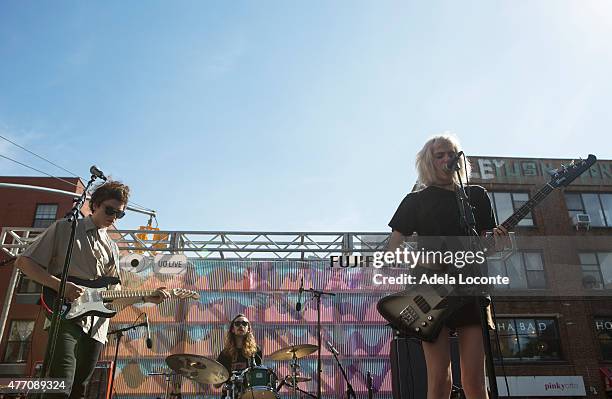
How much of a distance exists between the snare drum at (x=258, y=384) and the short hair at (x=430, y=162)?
3.54 meters

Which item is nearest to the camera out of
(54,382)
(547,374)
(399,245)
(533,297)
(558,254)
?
(54,382)

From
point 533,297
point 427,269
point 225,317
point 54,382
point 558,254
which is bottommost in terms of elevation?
point 54,382

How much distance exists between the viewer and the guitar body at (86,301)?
8.57ft

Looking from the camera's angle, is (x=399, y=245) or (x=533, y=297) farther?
(x=533, y=297)

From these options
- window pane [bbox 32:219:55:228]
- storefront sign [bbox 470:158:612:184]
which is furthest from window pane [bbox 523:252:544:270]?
window pane [bbox 32:219:55:228]

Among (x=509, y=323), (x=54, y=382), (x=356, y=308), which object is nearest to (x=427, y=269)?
(x=54, y=382)

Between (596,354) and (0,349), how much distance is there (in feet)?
79.2

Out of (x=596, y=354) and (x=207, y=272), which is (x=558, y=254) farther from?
(x=207, y=272)

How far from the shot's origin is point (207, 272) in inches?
431

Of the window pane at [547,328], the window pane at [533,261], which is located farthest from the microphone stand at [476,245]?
the window pane at [533,261]

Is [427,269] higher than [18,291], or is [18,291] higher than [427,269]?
[18,291]

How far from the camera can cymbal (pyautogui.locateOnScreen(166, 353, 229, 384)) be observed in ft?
17.8

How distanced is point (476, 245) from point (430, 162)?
1.94ft

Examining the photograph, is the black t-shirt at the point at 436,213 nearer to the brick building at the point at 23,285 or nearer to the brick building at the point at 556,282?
the brick building at the point at 556,282
